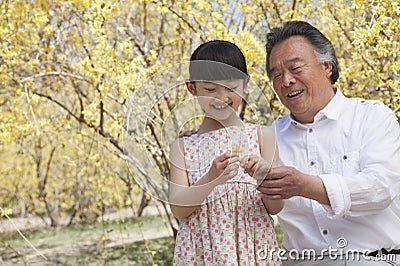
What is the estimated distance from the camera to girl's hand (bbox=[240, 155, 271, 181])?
186 cm

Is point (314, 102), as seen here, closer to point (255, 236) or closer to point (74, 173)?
point (255, 236)

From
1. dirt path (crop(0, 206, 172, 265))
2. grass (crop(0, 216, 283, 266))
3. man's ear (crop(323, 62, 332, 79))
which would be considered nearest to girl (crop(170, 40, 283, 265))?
man's ear (crop(323, 62, 332, 79))

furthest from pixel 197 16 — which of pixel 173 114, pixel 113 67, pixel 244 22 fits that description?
pixel 173 114

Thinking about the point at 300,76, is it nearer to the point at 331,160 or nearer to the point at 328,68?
the point at 328,68

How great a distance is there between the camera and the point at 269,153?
6.56ft

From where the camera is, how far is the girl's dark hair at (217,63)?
189cm

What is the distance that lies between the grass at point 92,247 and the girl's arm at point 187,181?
9.97 ft

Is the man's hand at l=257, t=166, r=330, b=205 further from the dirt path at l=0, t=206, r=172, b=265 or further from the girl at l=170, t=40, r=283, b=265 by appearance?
the dirt path at l=0, t=206, r=172, b=265

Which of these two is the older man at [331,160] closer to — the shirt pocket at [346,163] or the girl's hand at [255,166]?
the shirt pocket at [346,163]

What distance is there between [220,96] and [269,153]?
0.28 metres

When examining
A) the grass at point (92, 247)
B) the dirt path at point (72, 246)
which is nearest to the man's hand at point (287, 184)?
the grass at point (92, 247)

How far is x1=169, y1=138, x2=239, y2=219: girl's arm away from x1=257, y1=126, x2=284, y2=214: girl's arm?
0.64 ft

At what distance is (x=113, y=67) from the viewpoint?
12.8 feet

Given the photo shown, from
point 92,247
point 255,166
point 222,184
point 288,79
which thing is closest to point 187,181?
point 222,184
